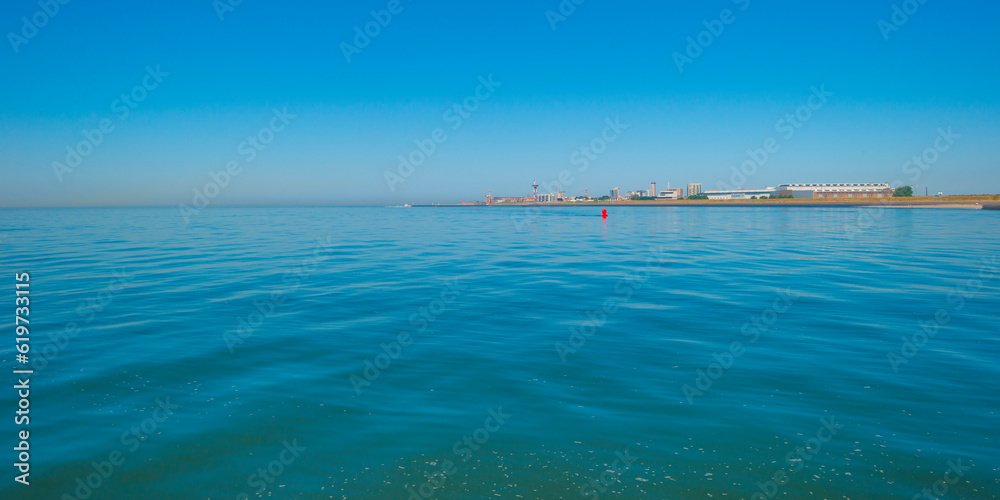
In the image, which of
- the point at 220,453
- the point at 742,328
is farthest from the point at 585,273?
the point at 220,453

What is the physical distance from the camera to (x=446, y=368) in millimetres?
8938

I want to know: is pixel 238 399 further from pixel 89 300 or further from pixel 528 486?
pixel 89 300

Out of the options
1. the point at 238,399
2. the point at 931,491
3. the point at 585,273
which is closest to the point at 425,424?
the point at 238,399

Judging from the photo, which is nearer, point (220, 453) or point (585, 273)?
point (220, 453)

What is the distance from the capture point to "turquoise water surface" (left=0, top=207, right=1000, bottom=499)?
547 centimetres

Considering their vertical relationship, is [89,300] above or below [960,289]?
above

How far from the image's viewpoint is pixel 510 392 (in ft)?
25.6

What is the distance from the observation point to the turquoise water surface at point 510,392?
5.47m

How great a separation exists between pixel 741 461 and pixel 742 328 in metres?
6.66

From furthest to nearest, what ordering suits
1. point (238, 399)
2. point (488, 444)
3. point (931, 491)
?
point (238, 399)
point (488, 444)
point (931, 491)

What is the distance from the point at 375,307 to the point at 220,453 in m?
8.27

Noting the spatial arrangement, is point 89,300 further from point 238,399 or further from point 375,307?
point 238,399

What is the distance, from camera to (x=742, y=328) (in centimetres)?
1167

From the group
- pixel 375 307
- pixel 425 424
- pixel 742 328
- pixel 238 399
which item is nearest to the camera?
pixel 425 424
